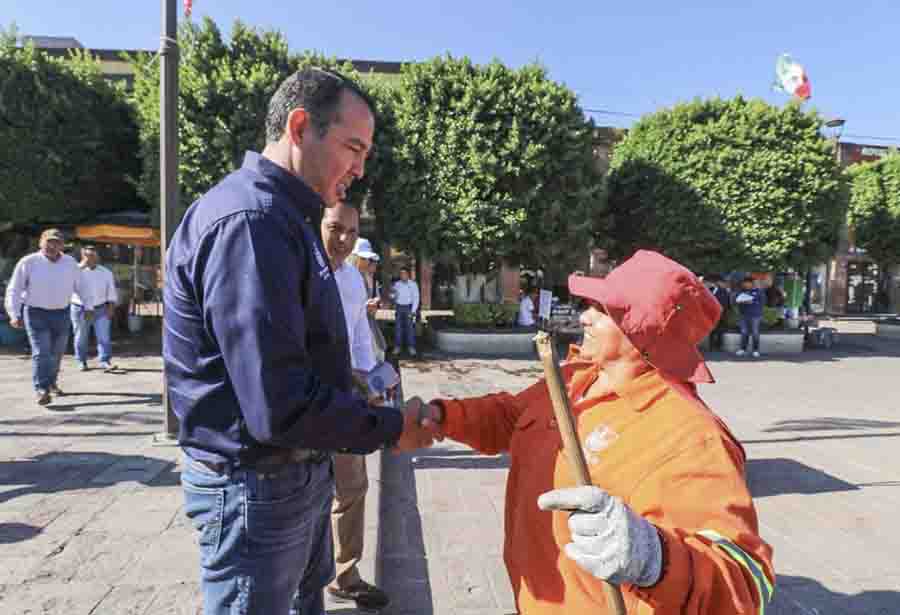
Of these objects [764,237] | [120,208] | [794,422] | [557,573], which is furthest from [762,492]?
[120,208]

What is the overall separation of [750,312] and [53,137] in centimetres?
1554

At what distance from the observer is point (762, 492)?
14.6 ft

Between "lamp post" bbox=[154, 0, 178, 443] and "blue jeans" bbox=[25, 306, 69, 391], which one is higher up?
"lamp post" bbox=[154, 0, 178, 443]

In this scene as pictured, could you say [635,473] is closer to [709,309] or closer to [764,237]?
[709,309]

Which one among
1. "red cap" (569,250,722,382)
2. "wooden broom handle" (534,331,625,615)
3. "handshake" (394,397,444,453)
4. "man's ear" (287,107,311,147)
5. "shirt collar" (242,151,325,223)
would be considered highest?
"man's ear" (287,107,311,147)

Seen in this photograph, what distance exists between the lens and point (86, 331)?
8.41 m

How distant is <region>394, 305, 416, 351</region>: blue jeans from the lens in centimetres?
1184

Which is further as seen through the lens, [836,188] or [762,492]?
[836,188]

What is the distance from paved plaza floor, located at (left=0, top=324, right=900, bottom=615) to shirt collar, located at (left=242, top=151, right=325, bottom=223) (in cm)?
212

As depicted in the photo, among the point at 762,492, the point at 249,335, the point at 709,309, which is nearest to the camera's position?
the point at 249,335

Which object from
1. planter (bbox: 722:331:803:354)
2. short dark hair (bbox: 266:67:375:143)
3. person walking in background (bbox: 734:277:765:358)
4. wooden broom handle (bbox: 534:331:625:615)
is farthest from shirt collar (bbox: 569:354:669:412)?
planter (bbox: 722:331:803:354)

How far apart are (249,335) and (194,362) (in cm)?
24

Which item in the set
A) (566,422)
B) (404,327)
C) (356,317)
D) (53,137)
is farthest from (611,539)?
(53,137)

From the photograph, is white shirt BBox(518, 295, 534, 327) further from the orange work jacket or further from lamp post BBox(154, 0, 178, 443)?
the orange work jacket
